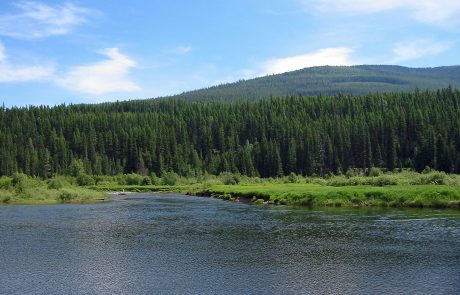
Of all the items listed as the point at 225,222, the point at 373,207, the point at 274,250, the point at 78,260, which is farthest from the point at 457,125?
the point at 78,260

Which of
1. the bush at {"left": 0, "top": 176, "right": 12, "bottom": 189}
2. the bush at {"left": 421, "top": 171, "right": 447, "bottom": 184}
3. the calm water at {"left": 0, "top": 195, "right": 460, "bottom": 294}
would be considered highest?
the bush at {"left": 0, "top": 176, "right": 12, "bottom": 189}

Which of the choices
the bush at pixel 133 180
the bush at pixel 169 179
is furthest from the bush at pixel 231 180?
the bush at pixel 133 180

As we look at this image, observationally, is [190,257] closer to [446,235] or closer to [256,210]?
[446,235]

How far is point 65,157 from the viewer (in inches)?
7785

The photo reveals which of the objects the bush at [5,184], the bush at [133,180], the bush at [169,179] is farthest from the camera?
the bush at [133,180]

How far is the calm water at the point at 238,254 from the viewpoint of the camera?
3089 cm

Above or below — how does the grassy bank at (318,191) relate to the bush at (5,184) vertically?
below

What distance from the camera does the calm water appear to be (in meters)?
30.9

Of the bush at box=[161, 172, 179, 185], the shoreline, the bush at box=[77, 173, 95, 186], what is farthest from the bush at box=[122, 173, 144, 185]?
the shoreline

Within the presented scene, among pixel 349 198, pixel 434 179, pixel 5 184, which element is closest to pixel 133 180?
pixel 5 184

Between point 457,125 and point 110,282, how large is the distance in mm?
157002

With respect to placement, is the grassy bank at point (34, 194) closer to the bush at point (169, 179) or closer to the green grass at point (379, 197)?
the green grass at point (379, 197)

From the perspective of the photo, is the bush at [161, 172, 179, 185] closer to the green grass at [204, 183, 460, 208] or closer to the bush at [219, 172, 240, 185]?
the bush at [219, 172, 240, 185]

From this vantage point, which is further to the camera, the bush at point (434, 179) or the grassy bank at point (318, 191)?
the bush at point (434, 179)
